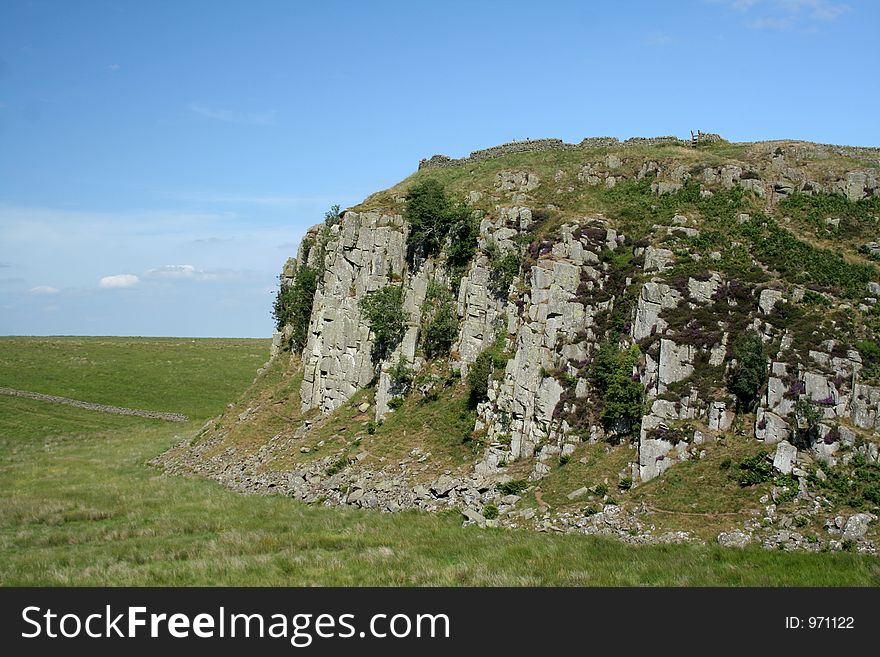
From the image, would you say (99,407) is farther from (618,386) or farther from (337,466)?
(618,386)

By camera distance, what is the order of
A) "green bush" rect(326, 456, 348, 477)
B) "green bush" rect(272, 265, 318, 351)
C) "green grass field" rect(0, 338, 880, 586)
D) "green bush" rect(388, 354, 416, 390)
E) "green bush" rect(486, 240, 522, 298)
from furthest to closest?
"green bush" rect(272, 265, 318, 351)
"green bush" rect(388, 354, 416, 390)
"green bush" rect(486, 240, 522, 298)
"green bush" rect(326, 456, 348, 477)
"green grass field" rect(0, 338, 880, 586)

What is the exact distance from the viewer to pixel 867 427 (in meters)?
33.4

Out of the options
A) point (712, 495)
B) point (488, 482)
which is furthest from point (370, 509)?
point (712, 495)

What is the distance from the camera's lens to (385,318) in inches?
2096

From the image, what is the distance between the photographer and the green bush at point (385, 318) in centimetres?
5331

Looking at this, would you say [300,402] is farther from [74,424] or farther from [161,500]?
[74,424]

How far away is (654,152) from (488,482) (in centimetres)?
3368

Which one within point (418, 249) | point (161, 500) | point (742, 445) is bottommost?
point (161, 500)

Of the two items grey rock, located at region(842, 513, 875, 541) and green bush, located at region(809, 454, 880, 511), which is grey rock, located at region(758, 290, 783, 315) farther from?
grey rock, located at region(842, 513, 875, 541)

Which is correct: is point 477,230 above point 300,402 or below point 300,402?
above

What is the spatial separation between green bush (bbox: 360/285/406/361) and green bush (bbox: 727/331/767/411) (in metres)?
24.4

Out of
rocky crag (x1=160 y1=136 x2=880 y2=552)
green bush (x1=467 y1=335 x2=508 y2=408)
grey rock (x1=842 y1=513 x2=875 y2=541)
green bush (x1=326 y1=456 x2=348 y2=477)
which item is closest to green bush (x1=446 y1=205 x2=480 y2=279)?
rocky crag (x1=160 y1=136 x2=880 y2=552)

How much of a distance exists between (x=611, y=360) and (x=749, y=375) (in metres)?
7.22

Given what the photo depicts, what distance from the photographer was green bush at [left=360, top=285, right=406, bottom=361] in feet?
175
